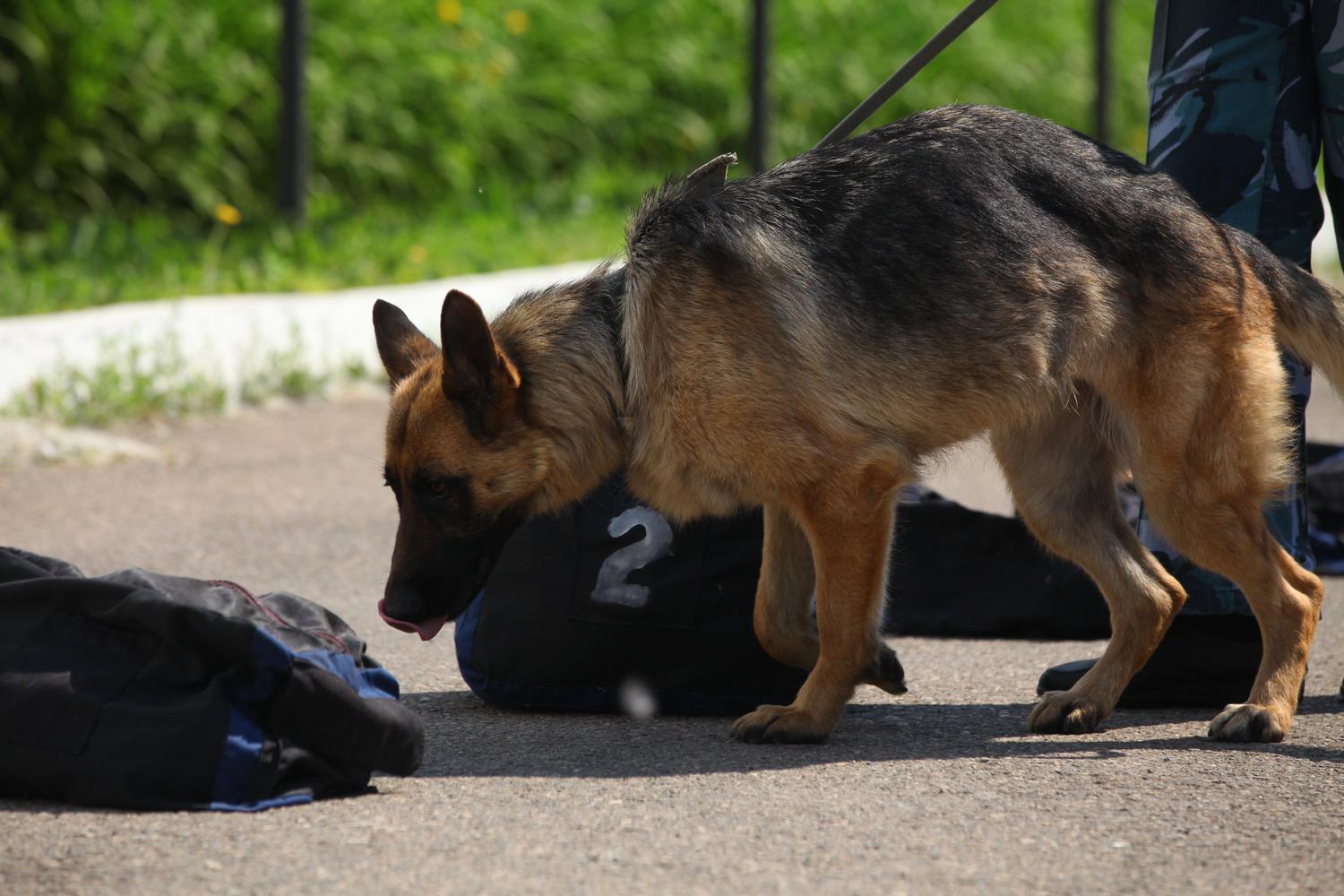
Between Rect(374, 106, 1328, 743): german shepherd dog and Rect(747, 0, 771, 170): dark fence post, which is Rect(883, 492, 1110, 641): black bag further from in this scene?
Rect(747, 0, 771, 170): dark fence post

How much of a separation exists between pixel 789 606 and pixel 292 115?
6.41 metres

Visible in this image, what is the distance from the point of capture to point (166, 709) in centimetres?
287

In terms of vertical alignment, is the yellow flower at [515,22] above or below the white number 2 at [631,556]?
above

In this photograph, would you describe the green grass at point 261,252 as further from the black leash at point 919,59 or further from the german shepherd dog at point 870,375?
the german shepherd dog at point 870,375

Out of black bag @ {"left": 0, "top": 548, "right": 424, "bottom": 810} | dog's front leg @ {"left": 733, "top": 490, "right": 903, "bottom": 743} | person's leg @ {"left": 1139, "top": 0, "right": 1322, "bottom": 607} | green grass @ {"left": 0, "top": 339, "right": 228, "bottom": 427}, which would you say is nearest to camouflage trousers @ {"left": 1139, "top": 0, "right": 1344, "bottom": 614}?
person's leg @ {"left": 1139, "top": 0, "right": 1322, "bottom": 607}

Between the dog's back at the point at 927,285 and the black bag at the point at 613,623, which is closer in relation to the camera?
the dog's back at the point at 927,285

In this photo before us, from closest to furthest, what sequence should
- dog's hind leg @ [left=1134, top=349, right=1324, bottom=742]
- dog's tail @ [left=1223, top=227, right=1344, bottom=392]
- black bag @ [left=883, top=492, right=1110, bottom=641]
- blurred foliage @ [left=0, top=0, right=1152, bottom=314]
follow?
dog's hind leg @ [left=1134, top=349, right=1324, bottom=742] < dog's tail @ [left=1223, top=227, right=1344, bottom=392] < black bag @ [left=883, top=492, right=1110, bottom=641] < blurred foliage @ [left=0, top=0, right=1152, bottom=314]

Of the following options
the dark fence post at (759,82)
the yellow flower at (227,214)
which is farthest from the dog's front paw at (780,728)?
the dark fence post at (759,82)

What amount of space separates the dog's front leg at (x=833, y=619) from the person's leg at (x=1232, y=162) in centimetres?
71

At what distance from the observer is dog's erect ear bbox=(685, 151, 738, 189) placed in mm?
3850

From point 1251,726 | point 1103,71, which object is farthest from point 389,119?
point 1251,726

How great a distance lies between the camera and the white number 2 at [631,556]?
3785mm

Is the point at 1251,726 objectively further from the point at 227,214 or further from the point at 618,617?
the point at 227,214

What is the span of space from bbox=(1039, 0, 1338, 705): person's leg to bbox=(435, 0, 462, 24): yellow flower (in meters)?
7.94
